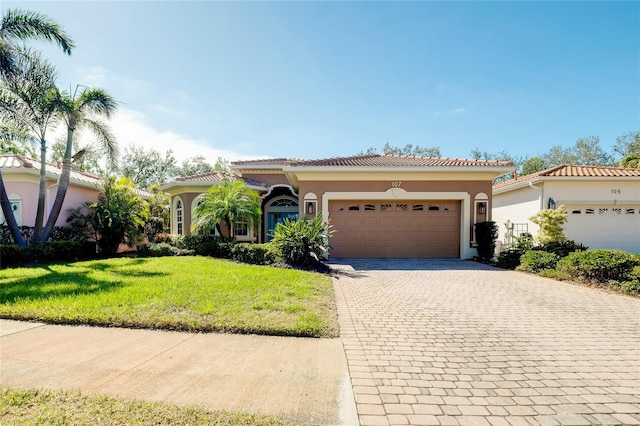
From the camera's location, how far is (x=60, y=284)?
678 cm

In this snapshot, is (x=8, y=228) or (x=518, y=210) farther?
(x=518, y=210)

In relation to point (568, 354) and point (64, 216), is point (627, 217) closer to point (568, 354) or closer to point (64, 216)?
point (568, 354)

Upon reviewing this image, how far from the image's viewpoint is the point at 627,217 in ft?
44.0

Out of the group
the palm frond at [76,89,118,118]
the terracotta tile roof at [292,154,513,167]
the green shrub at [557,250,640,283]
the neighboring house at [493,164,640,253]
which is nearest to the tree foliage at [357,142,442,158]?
the neighboring house at [493,164,640,253]

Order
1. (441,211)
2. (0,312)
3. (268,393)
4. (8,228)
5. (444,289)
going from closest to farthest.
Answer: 1. (268,393)
2. (0,312)
3. (444,289)
4. (8,228)
5. (441,211)

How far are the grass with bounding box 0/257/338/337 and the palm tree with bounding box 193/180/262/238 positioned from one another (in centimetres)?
383

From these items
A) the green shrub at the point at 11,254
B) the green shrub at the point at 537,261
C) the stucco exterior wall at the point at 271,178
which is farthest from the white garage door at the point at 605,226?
the green shrub at the point at 11,254

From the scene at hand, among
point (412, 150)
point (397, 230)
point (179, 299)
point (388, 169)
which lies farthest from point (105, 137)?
point (412, 150)

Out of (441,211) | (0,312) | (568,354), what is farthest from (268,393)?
(441,211)

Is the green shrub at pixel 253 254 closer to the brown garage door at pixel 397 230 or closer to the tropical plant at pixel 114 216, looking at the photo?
the brown garage door at pixel 397 230

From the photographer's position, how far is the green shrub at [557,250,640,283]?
724cm

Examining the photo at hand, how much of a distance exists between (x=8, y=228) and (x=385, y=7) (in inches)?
645

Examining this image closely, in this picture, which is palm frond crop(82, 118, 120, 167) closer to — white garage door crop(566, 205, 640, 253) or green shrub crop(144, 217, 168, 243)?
green shrub crop(144, 217, 168, 243)

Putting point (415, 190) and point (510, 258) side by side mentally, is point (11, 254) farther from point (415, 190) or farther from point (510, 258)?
point (510, 258)
